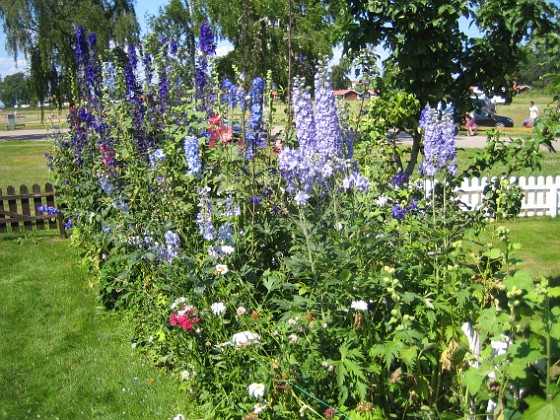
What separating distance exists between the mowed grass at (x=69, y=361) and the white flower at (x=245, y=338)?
2.48 feet

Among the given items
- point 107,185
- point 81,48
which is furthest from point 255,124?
point 81,48

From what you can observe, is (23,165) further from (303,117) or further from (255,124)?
(303,117)

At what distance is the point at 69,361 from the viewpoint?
4344 mm

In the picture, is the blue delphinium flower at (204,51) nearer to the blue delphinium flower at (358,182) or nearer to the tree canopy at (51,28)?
the blue delphinium flower at (358,182)

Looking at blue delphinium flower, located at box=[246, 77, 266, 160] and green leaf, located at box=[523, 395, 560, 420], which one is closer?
green leaf, located at box=[523, 395, 560, 420]

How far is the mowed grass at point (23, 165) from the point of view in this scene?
1472 cm

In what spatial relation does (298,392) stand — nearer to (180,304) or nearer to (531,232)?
(180,304)

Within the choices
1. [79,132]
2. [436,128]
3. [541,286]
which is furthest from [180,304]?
[79,132]

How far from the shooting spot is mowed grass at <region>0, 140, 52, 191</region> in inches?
579

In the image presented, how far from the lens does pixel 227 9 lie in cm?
2270

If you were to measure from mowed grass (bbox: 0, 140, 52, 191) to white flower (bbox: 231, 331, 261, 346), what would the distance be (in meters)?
9.26

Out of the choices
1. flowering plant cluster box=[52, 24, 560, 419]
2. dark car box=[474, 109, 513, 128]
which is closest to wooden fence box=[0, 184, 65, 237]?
flowering plant cluster box=[52, 24, 560, 419]

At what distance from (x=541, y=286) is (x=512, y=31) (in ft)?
9.03

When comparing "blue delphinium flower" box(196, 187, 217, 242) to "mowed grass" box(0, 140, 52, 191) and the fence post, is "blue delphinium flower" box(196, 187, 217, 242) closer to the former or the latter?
the fence post
